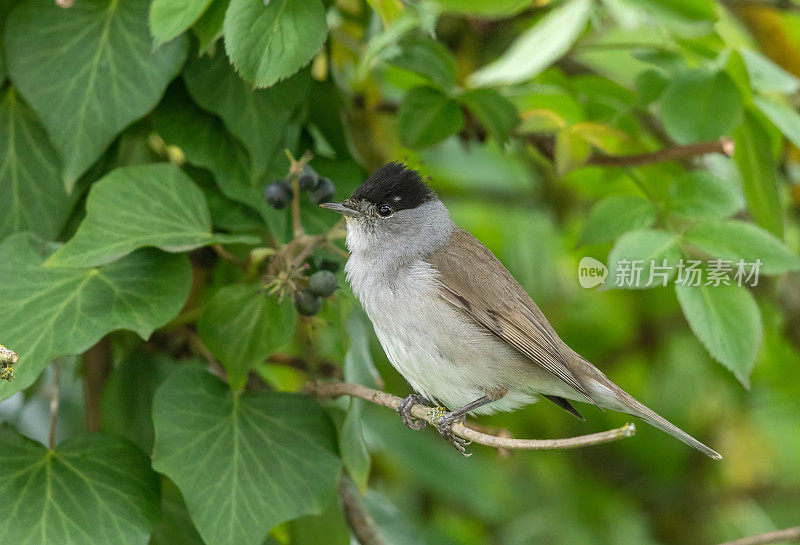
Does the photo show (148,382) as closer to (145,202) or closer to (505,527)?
(145,202)

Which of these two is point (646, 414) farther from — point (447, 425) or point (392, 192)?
point (392, 192)

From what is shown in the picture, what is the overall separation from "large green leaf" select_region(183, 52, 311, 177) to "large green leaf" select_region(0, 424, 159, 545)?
72cm

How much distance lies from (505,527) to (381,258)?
2.00m

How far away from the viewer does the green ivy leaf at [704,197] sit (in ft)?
6.92

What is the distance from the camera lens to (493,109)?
7.52 ft

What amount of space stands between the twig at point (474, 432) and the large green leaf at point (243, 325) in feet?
0.60

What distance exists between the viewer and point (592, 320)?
3.73m

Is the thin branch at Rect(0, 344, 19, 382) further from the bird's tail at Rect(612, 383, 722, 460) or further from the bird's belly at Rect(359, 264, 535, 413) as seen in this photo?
the bird's tail at Rect(612, 383, 722, 460)

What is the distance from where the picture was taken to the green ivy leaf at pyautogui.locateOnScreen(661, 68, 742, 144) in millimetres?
2217

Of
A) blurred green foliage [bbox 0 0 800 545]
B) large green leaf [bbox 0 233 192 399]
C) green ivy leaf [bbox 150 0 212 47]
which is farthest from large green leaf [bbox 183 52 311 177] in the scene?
large green leaf [bbox 0 233 192 399]

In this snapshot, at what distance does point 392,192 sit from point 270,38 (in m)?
0.47

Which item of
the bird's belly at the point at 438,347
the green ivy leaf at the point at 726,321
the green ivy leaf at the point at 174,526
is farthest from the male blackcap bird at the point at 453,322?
the green ivy leaf at the point at 174,526

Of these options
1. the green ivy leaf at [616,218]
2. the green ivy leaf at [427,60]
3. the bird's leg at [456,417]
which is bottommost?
the bird's leg at [456,417]

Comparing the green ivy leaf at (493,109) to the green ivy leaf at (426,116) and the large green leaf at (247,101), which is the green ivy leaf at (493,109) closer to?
the green ivy leaf at (426,116)
